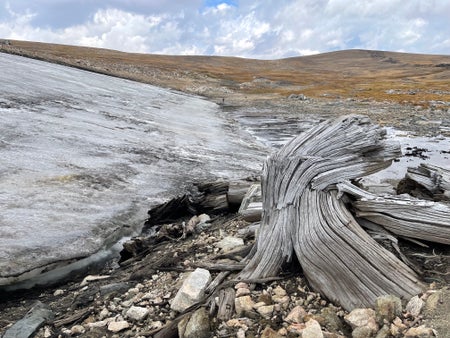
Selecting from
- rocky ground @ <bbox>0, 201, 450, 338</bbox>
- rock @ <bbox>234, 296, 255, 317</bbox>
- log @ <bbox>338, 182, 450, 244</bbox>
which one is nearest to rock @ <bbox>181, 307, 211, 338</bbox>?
rocky ground @ <bbox>0, 201, 450, 338</bbox>

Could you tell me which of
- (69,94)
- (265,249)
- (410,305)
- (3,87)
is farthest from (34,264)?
(69,94)

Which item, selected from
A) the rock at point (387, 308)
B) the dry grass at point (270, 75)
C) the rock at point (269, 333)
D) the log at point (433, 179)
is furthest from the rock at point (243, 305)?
the dry grass at point (270, 75)

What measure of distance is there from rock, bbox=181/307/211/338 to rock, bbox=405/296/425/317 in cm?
193

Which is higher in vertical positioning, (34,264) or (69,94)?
(69,94)

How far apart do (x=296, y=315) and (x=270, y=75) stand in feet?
341

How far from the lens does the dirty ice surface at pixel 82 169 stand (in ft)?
27.2

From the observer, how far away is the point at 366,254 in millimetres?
4941

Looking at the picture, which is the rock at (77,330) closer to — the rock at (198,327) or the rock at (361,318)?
the rock at (198,327)

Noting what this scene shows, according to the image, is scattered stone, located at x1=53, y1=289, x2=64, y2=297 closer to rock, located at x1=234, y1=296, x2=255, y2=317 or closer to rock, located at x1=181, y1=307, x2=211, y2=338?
rock, located at x1=181, y1=307, x2=211, y2=338

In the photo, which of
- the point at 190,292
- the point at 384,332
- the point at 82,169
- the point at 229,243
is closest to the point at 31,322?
the point at 190,292

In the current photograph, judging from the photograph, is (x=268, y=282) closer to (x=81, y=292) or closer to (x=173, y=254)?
(x=173, y=254)

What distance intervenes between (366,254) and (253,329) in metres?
1.46

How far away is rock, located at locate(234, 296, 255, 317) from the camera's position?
4805 mm

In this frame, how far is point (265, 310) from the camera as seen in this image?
4.75 m
